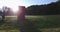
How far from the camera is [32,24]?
39.9ft

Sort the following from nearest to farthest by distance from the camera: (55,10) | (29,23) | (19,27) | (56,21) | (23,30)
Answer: (23,30), (19,27), (29,23), (56,21), (55,10)

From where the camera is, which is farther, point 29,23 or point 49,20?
point 49,20

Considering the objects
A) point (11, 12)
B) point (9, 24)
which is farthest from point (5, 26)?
point (11, 12)

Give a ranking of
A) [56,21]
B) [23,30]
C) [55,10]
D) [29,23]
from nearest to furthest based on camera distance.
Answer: [23,30] → [29,23] → [56,21] → [55,10]

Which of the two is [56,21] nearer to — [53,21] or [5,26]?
[53,21]

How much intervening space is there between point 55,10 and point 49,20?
231 inches

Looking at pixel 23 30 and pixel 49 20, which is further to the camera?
pixel 49 20

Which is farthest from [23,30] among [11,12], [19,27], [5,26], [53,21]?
[11,12]

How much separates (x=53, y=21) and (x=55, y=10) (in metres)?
6.09

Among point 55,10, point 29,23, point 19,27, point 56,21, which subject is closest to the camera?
point 19,27

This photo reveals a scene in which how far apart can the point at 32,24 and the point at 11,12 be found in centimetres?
733

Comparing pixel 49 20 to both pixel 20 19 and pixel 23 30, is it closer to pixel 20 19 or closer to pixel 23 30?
pixel 20 19

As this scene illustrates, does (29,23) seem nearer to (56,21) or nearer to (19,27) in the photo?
(19,27)

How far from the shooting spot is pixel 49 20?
13.4 meters
